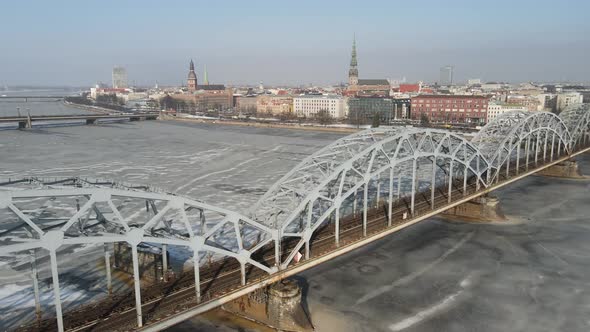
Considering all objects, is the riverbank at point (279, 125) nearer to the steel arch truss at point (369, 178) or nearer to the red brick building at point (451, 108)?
the red brick building at point (451, 108)

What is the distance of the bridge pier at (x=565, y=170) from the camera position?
72812 mm

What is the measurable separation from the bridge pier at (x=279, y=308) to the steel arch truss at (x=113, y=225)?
143 cm

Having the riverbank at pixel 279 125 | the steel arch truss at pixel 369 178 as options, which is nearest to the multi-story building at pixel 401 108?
the riverbank at pixel 279 125

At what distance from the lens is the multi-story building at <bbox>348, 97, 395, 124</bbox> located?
18425 centimetres

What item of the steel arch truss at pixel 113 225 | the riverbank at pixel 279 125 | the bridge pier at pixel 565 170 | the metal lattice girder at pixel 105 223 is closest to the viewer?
the metal lattice girder at pixel 105 223

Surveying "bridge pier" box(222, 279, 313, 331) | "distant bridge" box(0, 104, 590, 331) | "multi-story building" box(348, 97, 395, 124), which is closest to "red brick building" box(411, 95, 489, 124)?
"multi-story building" box(348, 97, 395, 124)

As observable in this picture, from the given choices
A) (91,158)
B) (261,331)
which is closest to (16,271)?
(261,331)

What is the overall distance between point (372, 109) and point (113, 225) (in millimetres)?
173302

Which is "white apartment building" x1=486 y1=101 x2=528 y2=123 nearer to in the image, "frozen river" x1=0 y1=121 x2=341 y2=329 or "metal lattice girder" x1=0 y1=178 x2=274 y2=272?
"frozen river" x1=0 y1=121 x2=341 y2=329

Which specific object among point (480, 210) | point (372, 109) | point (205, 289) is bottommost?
point (480, 210)

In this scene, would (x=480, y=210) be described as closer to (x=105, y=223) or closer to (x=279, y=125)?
(x=105, y=223)

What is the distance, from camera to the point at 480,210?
48.4m

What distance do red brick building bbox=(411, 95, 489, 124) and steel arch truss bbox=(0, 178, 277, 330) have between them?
144 m

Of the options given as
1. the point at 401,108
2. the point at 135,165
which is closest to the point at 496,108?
the point at 401,108
